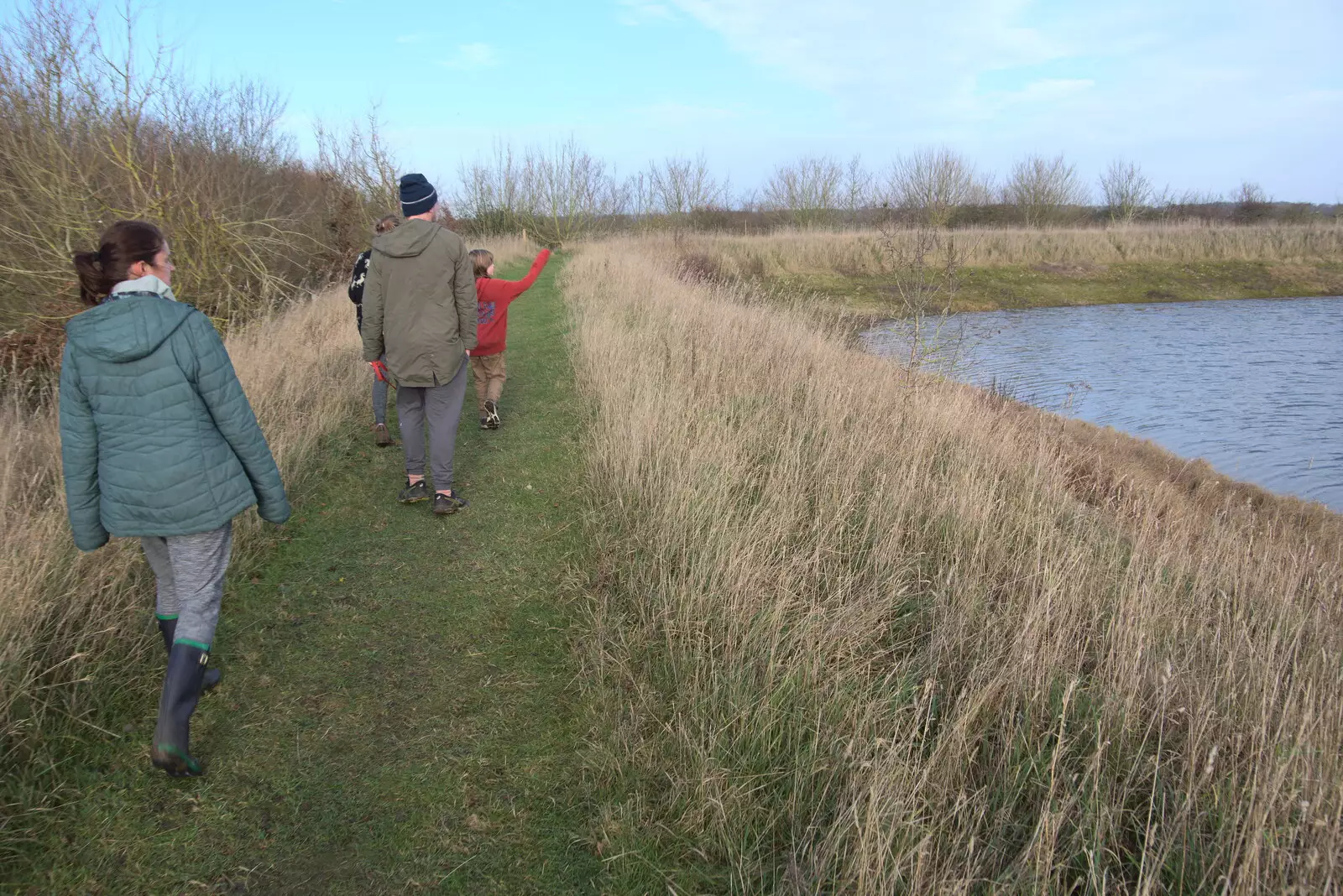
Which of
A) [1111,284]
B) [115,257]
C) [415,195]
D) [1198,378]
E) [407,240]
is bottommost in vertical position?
[1198,378]

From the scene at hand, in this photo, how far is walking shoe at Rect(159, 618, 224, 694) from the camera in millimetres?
2945

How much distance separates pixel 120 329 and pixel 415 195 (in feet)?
8.35

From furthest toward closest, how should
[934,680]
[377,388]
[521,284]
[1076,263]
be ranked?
1. [1076,263]
2. [377,388]
3. [521,284]
4. [934,680]

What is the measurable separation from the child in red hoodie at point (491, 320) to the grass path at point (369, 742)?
219 centimetres

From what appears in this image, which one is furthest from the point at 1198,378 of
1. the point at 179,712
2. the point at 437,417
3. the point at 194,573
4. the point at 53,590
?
the point at 53,590

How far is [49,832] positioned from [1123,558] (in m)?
5.37

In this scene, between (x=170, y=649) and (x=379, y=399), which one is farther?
(x=379, y=399)

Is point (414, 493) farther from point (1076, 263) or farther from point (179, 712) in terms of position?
point (1076, 263)

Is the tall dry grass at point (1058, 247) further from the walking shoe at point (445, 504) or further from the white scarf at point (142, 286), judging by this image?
the white scarf at point (142, 286)

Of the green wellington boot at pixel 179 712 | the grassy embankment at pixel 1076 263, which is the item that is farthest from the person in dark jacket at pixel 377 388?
the grassy embankment at pixel 1076 263

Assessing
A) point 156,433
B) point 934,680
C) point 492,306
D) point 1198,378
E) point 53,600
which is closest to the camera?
point 156,433

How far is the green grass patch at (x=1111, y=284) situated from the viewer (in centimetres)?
2736

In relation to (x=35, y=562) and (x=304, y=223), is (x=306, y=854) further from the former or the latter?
(x=304, y=223)

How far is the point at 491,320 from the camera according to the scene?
661 cm
